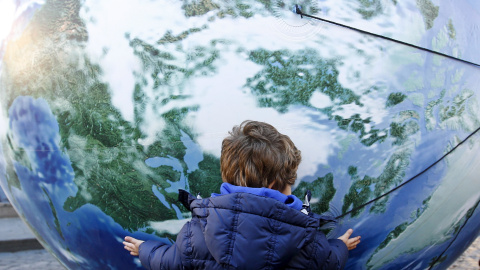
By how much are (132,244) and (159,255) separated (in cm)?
20

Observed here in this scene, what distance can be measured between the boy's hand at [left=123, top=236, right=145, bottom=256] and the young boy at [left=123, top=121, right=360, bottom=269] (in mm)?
86

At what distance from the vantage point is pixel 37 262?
4.21 metres

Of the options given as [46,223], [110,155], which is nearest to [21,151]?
[46,223]

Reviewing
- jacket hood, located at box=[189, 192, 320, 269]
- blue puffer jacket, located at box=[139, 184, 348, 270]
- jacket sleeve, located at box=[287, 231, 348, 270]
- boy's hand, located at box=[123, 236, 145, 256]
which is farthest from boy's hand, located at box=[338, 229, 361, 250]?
boy's hand, located at box=[123, 236, 145, 256]

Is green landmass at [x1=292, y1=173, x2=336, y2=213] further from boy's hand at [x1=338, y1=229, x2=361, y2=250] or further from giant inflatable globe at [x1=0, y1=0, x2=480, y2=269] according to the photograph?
boy's hand at [x1=338, y1=229, x2=361, y2=250]

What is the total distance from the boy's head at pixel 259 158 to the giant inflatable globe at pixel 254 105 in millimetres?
96

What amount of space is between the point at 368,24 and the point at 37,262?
3.32 metres

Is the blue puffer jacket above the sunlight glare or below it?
below

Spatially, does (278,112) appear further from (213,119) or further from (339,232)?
(339,232)

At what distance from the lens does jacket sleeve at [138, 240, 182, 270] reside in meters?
1.76

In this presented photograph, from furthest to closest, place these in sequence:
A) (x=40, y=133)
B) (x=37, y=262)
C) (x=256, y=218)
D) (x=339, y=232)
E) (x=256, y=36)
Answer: (x=37, y=262), (x=40, y=133), (x=339, y=232), (x=256, y=36), (x=256, y=218)

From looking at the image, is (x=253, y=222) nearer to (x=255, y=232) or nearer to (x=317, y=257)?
(x=255, y=232)

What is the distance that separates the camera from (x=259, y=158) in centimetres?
170

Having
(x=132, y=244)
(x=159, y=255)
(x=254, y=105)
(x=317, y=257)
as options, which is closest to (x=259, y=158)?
(x=254, y=105)
